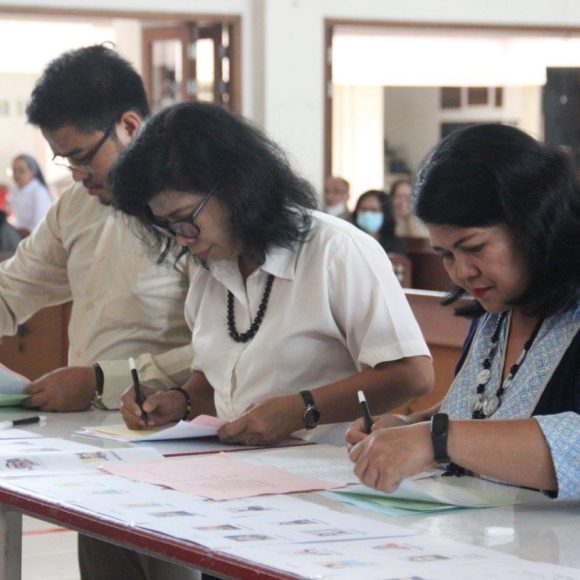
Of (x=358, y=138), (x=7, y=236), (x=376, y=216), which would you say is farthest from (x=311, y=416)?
(x=358, y=138)

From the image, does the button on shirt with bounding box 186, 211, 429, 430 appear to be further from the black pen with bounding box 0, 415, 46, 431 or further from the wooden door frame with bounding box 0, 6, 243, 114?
the wooden door frame with bounding box 0, 6, 243, 114

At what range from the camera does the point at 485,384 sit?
2164mm

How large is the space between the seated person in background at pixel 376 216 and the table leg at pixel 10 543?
20.4ft

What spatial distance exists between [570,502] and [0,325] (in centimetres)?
188

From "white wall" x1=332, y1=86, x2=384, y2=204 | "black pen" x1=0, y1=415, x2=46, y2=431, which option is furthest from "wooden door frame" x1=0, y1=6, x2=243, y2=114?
"white wall" x1=332, y1=86, x2=384, y2=204

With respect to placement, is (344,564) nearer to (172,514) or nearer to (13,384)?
(172,514)

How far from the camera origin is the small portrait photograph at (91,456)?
2243mm

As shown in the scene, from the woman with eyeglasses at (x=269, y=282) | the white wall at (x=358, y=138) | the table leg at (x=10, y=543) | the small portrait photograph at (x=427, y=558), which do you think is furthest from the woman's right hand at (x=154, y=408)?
the white wall at (x=358, y=138)

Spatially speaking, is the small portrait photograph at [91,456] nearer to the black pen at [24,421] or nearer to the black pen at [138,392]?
the black pen at [138,392]

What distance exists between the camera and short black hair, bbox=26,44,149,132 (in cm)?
293

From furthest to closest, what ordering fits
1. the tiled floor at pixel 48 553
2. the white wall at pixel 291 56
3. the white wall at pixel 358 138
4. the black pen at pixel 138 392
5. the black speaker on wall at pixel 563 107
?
the white wall at pixel 358 138, the white wall at pixel 291 56, the black speaker on wall at pixel 563 107, the tiled floor at pixel 48 553, the black pen at pixel 138 392

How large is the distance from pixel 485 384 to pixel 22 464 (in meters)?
0.77

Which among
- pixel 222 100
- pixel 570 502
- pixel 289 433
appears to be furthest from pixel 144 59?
pixel 570 502

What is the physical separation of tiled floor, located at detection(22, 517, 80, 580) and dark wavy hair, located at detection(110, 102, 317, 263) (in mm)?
1770
